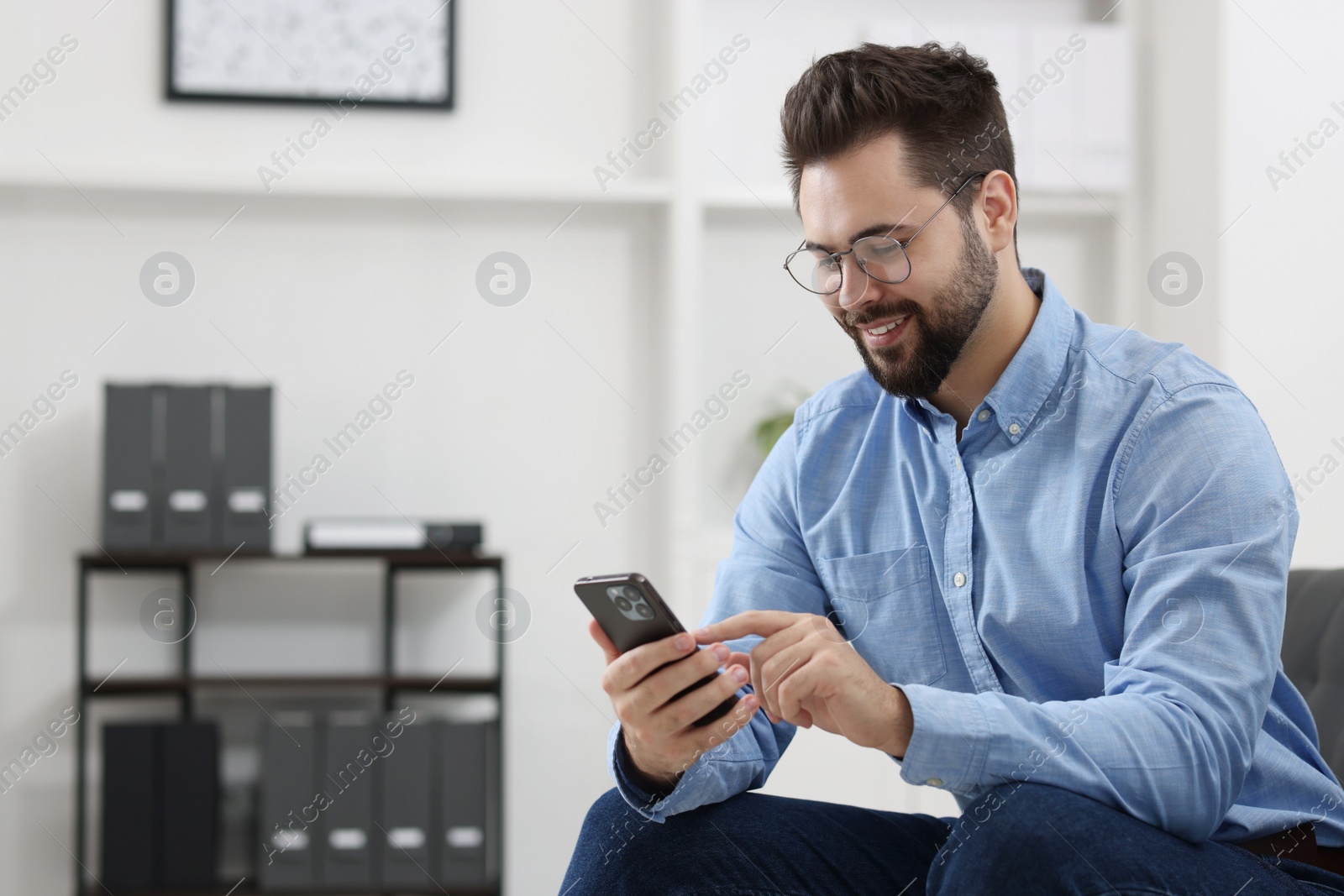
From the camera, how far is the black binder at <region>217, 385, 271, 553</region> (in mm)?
2504

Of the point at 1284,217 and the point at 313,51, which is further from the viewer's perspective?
the point at 313,51

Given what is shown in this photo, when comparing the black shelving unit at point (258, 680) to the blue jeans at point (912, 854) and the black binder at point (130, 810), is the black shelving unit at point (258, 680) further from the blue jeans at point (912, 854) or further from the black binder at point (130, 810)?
the blue jeans at point (912, 854)

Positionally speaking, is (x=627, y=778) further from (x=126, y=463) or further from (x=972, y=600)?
(x=126, y=463)

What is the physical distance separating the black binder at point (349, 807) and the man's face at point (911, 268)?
166 cm

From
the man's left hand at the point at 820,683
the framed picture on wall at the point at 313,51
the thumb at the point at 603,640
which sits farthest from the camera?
the framed picture on wall at the point at 313,51

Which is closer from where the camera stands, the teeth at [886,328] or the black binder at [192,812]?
the teeth at [886,328]

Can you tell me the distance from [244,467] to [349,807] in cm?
77

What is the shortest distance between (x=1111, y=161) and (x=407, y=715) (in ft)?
7.36

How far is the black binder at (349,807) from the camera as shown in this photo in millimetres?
2459

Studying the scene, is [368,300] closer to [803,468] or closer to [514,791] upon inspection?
[514,791]

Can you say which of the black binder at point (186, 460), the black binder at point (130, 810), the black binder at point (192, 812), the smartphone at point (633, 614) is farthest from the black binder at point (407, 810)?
the smartphone at point (633, 614)

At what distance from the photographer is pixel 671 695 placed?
3.50 ft

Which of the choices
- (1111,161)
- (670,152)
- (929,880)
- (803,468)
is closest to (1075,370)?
(803,468)

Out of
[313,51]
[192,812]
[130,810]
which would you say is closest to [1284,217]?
[313,51]
